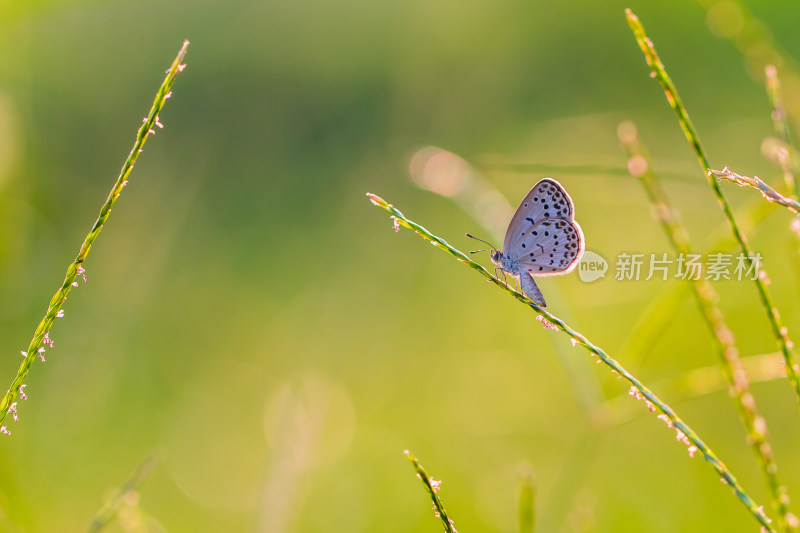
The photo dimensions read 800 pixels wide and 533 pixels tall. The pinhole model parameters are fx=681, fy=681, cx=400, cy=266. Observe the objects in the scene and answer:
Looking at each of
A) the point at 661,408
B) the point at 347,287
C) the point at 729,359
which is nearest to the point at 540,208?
the point at 729,359

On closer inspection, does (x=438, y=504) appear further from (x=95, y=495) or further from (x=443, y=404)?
(x=443, y=404)

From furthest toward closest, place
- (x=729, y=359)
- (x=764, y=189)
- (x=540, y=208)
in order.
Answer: (x=540, y=208), (x=729, y=359), (x=764, y=189)

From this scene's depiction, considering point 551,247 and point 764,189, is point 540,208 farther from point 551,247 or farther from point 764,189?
point 764,189

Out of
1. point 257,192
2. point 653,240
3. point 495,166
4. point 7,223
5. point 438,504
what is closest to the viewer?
point 438,504

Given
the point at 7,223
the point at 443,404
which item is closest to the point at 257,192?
the point at 443,404

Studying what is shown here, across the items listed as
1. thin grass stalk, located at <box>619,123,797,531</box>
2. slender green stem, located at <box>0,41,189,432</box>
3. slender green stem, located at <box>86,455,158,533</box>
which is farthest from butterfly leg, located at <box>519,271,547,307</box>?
slender green stem, located at <box>0,41,189,432</box>

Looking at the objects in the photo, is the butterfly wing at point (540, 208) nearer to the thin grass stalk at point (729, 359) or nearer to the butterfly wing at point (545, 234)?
the butterfly wing at point (545, 234)

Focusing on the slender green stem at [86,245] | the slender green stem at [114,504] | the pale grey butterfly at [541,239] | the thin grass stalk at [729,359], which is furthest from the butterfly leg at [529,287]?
the slender green stem at [86,245]
